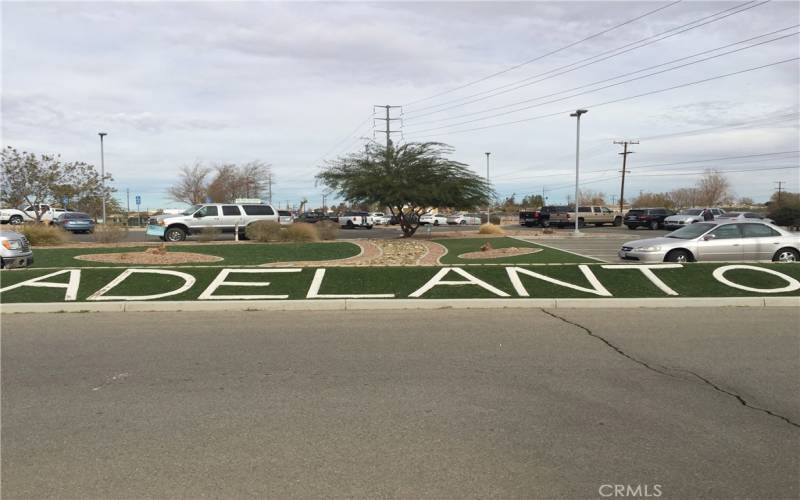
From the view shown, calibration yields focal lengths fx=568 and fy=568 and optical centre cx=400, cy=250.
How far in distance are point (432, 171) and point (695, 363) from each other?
22676mm

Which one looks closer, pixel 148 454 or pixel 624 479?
pixel 624 479

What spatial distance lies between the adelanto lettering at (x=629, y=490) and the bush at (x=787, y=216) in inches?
1895

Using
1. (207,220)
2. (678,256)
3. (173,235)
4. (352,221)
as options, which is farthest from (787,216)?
(173,235)

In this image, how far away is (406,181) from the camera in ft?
91.8

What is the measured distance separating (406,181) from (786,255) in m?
16.9

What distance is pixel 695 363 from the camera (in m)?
6.30

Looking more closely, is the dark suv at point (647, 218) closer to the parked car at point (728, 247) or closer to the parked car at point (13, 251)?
the parked car at point (728, 247)

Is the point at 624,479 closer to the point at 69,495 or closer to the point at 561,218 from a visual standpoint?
the point at 69,495

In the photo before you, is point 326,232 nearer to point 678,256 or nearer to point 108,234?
point 108,234

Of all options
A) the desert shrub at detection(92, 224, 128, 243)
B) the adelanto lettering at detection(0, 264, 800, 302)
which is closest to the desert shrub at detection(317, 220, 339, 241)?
the desert shrub at detection(92, 224, 128, 243)

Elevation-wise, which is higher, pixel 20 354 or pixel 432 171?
pixel 432 171

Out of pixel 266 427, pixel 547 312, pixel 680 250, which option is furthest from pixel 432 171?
pixel 266 427

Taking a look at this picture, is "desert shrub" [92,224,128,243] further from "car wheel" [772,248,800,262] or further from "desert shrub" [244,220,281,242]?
"car wheel" [772,248,800,262]

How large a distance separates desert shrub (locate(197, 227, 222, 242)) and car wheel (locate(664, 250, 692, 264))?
57.1ft
